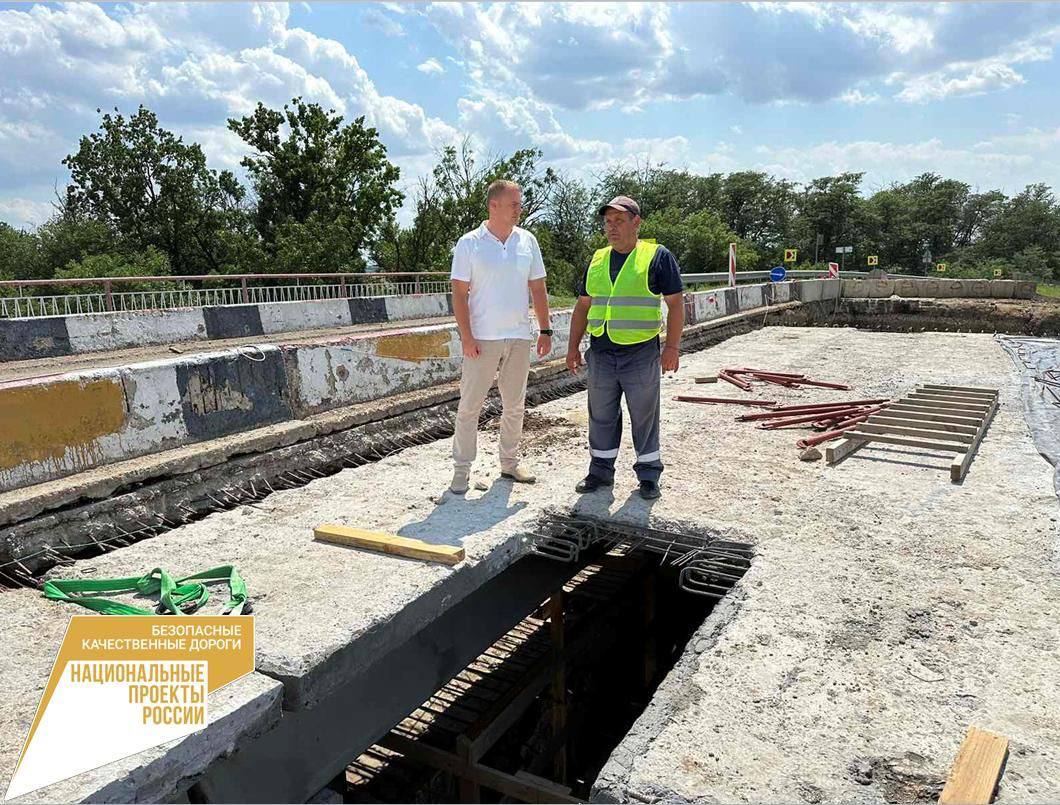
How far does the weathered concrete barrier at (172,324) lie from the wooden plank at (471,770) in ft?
26.2

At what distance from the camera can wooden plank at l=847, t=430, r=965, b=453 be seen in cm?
542

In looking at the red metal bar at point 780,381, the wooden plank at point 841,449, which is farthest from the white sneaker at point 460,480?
the red metal bar at point 780,381

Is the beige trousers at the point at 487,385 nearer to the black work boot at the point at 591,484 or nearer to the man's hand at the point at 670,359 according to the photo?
the black work boot at the point at 591,484

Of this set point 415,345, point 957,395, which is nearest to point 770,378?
point 957,395

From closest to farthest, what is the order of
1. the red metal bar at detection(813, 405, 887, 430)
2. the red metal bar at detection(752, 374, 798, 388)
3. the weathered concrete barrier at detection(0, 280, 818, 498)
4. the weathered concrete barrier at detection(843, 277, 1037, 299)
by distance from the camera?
the weathered concrete barrier at detection(0, 280, 818, 498) < the red metal bar at detection(813, 405, 887, 430) < the red metal bar at detection(752, 374, 798, 388) < the weathered concrete barrier at detection(843, 277, 1037, 299)

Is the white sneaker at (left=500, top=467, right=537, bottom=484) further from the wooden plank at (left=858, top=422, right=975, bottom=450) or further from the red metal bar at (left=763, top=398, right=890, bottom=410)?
the red metal bar at (left=763, top=398, right=890, bottom=410)

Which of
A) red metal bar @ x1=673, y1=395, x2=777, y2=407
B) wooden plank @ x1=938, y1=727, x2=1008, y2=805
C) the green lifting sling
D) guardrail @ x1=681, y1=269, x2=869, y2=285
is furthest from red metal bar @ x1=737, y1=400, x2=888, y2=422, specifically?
guardrail @ x1=681, y1=269, x2=869, y2=285

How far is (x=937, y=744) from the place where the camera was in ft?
7.75

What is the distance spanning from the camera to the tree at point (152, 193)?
26172 millimetres

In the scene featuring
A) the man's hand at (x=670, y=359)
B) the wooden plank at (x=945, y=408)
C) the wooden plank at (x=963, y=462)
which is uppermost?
the man's hand at (x=670, y=359)

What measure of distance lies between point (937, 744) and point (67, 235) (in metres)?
33.3

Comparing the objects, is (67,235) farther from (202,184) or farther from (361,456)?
(361,456)

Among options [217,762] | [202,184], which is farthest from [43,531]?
[202,184]

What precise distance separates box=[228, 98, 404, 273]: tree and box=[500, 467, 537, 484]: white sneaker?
67.2 ft
